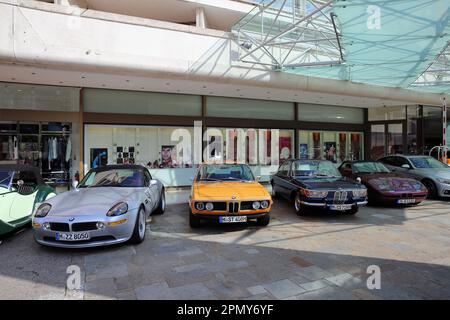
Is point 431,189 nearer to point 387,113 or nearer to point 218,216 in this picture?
point 218,216

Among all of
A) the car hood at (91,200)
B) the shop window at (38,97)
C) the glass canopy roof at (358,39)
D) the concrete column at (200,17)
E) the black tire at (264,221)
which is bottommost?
the black tire at (264,221)

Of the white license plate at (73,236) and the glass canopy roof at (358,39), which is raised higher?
the glass canopy roof at (358,39)

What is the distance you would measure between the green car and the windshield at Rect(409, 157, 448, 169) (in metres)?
11.0

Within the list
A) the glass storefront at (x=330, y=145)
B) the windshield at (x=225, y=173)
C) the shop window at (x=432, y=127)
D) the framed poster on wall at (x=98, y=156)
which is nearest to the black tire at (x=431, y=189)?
the windshield at (x=225, y=173)

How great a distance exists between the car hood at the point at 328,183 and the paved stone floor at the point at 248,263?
33.5 inches

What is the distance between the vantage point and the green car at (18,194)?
17.3 ft

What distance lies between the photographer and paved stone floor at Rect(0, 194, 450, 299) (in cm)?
346

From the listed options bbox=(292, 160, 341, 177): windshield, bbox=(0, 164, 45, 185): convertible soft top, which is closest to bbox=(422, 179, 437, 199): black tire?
bbox=(292, 160, 341, 177): windshield

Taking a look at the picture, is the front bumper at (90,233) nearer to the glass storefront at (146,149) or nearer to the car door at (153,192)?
the car door at (153,192)

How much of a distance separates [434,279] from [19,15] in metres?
10.7

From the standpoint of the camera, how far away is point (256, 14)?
9805 mm

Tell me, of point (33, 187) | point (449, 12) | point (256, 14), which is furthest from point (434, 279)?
point (256, 14)

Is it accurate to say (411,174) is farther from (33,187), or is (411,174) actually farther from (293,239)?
(33,187)

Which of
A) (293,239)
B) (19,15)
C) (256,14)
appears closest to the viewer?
(293,239)
